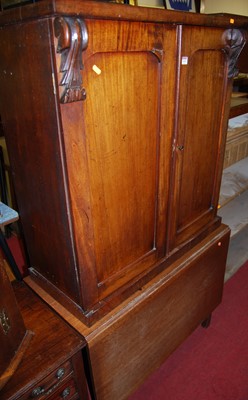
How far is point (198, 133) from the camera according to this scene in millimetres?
1254

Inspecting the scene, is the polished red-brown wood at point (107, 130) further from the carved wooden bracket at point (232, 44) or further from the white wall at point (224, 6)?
the white wall at point (224, 6)

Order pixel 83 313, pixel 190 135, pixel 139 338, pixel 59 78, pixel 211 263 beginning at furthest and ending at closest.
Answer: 1. pixel 211 263
2. pixel 139 338
3. pixel 190 135
4. pixel 83 313
5. pixel 59 78

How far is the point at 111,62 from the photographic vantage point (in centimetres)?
82

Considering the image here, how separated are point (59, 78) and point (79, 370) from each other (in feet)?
3.40

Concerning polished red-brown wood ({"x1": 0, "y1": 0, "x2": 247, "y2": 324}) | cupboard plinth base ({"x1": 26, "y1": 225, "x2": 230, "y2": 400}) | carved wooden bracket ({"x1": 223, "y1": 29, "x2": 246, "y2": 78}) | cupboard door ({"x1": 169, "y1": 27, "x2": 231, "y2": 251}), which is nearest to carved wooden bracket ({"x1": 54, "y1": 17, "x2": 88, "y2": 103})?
polished red-brown wood ({"x1": 0, "y1": 0, "x2": 247, "y2": 324})

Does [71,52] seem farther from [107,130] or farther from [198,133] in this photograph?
[198,133]

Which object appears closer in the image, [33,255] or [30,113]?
[30,113]

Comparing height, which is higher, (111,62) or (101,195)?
(111,62)

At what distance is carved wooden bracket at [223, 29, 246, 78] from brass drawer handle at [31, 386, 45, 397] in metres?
1.41

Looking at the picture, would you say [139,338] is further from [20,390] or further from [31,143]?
[31,143]

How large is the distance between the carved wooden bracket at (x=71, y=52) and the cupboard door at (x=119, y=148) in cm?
3

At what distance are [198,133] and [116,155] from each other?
478mm

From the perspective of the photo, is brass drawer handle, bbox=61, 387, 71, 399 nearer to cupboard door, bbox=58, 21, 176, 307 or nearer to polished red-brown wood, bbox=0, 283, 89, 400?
→ polished red-brown wood, bbox=0, 283, 89, 400

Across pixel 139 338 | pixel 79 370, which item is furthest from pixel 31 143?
pixel 139 338
